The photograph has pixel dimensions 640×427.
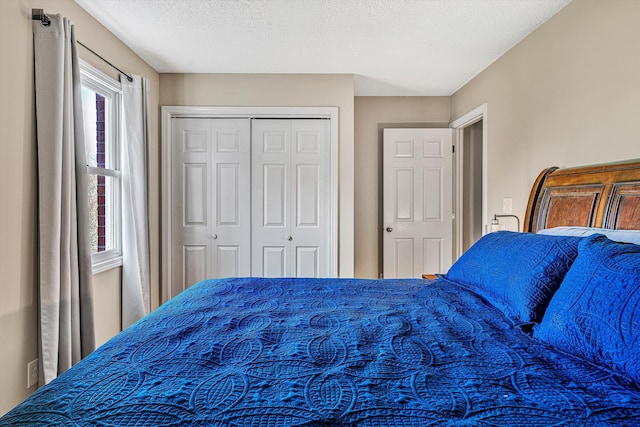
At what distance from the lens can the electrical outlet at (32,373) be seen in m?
1.97

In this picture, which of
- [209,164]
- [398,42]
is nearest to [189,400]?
[398,42]

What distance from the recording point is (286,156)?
145 inches

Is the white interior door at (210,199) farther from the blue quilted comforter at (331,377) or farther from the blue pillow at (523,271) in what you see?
the blue pillow at (523,271)

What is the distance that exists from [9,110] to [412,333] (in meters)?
2.23

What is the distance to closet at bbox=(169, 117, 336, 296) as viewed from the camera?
144 inches

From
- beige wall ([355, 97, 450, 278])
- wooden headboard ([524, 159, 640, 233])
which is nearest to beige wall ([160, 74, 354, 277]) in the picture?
beige wall ([355, 97, 450, 278])

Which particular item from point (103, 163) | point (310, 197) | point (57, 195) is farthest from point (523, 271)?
point (103, 163)

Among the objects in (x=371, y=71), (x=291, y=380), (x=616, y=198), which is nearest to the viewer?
(x=291, y=380)

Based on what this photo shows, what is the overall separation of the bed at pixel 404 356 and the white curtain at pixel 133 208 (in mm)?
1671

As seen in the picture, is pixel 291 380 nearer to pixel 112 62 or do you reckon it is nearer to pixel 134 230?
pixel 134 230

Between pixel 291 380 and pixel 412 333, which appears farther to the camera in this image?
pixel 412 333

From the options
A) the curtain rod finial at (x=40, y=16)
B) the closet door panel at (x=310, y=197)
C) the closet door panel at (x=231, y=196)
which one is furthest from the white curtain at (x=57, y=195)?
the closet door panel at (x=310, y=197)

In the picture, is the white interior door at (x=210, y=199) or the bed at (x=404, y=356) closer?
the bed at (x=404, y=356)

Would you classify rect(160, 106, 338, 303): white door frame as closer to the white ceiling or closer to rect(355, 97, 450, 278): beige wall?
the white ceiling
